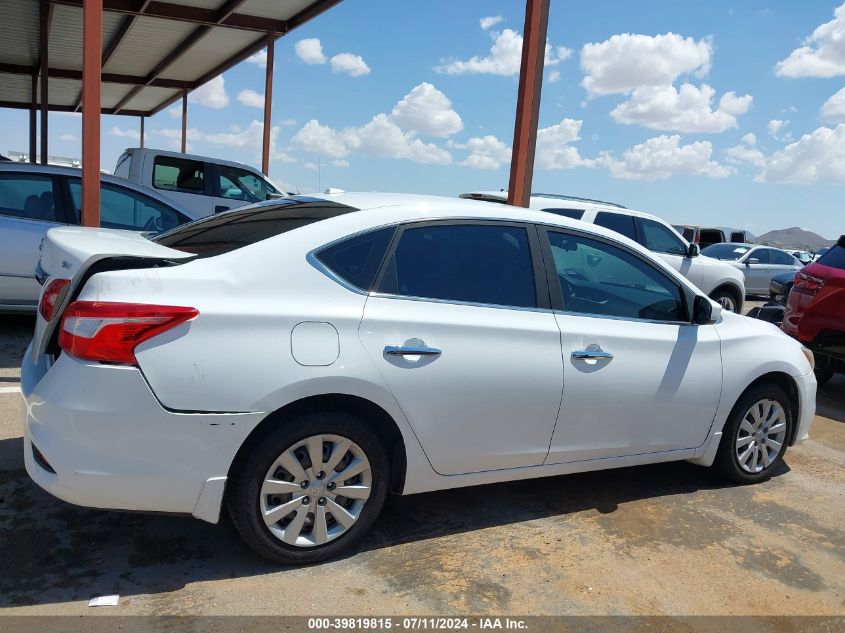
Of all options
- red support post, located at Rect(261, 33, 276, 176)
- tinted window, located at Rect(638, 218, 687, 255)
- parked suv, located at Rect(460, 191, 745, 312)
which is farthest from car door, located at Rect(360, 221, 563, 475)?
red support post, located at Rect(261, 33, 276, 176)

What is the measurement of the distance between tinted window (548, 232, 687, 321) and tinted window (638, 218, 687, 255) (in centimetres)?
577

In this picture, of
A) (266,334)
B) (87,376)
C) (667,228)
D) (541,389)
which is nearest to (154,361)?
(87,376)

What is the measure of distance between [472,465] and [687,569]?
43.3 inches

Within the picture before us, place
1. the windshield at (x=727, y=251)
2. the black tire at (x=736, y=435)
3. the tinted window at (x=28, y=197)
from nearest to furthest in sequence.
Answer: the black tire at (x=736, y=435), the tinted window at (x=28, y=197), the windshield at (x=727, y=251)

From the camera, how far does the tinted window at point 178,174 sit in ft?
37.5

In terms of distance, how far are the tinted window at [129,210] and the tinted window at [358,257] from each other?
14.5 ft

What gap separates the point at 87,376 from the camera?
8.35 ft

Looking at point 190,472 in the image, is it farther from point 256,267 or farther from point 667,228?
point 667,228

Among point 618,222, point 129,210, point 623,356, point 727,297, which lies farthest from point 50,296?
point 727,297

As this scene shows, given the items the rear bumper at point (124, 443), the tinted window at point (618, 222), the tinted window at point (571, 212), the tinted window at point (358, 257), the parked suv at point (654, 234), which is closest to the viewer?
the rear bumper at point (124, 443)

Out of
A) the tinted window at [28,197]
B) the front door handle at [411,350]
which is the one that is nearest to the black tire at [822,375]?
the front door handle at [411,350]

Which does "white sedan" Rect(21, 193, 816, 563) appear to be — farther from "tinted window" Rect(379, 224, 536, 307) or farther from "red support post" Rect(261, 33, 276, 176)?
"red support post" Rect(261, 33, 276, 176)

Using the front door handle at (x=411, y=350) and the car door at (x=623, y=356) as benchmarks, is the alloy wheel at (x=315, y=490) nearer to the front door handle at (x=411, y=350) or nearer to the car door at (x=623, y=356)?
the front door handle at (x=411, y=350)

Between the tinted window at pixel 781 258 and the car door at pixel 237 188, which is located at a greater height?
the car door at pixel 237 188
